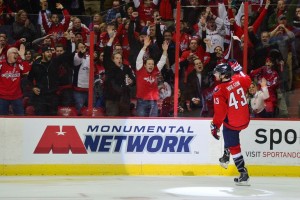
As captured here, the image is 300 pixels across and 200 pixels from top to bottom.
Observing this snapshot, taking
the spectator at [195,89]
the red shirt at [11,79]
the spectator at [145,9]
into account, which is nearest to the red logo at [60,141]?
the red shirt at [11,79]

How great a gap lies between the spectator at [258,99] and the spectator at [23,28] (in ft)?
12.0

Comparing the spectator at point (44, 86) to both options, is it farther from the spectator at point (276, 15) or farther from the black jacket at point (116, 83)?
the spectator at point (276, 15)

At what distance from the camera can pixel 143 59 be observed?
12664mm

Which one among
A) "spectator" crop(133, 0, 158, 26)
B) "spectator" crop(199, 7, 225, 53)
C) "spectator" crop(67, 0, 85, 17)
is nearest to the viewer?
"spectator" crop(199, 7, 225, 53)

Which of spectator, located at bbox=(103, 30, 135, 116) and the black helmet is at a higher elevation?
the black helmet

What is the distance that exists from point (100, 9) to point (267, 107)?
14.3 ft

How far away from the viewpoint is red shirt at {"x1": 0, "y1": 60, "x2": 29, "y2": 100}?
12.4 meters

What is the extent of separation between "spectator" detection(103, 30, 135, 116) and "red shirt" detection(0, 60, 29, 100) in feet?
4.36

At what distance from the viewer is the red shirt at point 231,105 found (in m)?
11.2

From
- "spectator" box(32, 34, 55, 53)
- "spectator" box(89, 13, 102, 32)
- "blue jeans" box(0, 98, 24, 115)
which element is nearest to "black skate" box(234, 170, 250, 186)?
"spectator" box(89, 13, 102, 32)

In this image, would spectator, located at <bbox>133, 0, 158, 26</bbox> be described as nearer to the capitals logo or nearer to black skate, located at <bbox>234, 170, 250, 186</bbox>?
the capitals logo

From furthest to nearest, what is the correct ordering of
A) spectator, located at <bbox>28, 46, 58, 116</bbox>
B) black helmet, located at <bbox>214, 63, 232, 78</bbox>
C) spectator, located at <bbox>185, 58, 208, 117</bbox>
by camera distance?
spectator, located at <bbox>185, 58, 208, 117</bbox>, spectator, located at <bbox>28, 46, 58, 116</bbox>, black helmet, located at <bbox>214, 63, 232, 78</bbox>

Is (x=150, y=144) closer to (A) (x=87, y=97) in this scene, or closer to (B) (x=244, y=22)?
(A) (x=87, y=97)

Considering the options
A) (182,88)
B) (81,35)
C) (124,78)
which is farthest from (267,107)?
(81,35)
